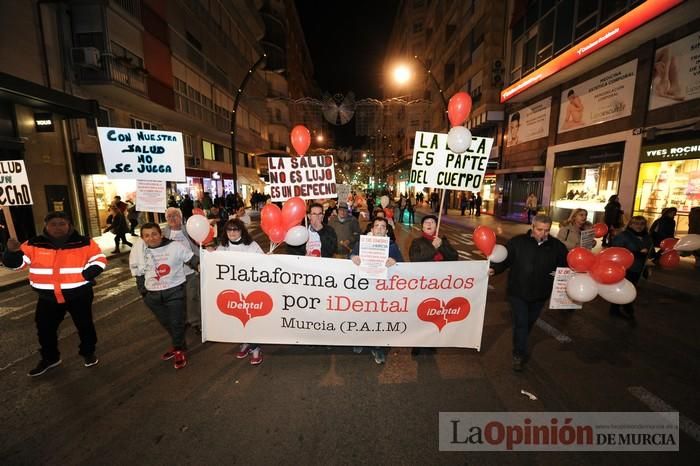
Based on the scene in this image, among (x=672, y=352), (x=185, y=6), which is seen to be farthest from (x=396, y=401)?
(x=185, y=6)

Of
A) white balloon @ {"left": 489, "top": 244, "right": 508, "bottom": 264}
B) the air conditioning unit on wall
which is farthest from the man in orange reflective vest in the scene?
the air conditioning unit on wall

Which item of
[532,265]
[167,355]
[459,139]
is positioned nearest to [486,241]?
[532,265]

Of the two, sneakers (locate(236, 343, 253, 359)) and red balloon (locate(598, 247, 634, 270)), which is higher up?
red balloon (locate(598, 247, 634, 270))

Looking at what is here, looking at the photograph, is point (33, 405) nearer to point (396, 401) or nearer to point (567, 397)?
point (396, 401)

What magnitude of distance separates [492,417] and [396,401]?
0.94m

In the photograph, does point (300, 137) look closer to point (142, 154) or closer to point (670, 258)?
point (142, 154)

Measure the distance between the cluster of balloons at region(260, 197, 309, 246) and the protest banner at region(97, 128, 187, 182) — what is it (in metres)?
1.87

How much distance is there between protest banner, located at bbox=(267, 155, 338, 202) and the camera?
18.4ft

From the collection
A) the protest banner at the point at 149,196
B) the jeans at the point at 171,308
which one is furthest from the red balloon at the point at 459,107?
the protest banner at the point at 149,196

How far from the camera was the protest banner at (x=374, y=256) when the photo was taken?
12.0 feet

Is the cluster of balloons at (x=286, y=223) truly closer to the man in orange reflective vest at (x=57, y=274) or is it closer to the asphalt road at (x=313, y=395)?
the asphalt road at (x=313, y=395)

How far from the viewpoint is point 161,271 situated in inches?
149

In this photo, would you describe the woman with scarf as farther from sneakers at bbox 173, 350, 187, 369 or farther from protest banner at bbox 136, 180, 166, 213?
protest banner at bbox 136, 180, 166, 213

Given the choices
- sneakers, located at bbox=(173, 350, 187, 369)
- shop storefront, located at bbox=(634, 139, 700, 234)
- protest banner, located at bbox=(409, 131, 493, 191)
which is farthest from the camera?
shop storefront, located at bbox=(634, 139, 700, 234)
